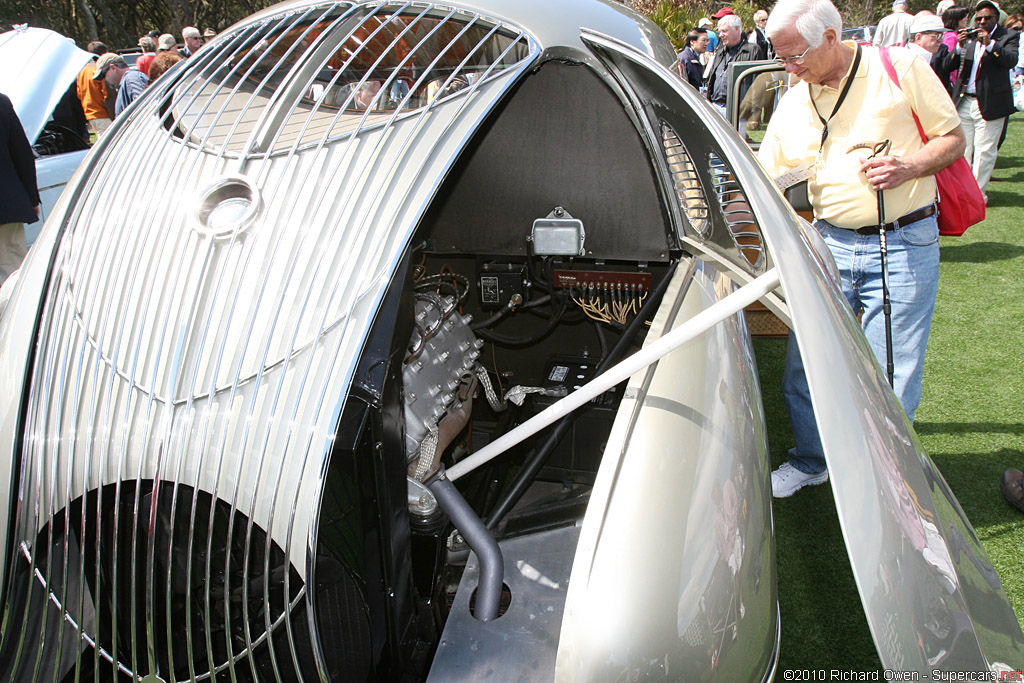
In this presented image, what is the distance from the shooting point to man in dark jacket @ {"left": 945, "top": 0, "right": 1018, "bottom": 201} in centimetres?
640

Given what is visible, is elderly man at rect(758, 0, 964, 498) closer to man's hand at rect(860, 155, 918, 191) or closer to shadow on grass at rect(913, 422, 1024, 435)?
man's hand at rect(860, 155, 918, 191)

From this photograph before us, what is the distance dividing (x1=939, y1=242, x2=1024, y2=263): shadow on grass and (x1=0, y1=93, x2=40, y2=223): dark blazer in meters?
6.53

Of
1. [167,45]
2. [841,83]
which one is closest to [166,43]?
[167,45]

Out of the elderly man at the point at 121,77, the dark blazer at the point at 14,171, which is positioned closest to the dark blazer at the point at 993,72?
the dark blazer at the point at 14,171

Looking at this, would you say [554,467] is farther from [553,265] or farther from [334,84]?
[334,84]

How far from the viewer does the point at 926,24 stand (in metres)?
6.01

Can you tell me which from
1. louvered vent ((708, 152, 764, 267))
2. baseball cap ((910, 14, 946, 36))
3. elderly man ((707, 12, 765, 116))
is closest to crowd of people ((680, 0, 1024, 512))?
louvered vent ((708, 152, 764, 267))

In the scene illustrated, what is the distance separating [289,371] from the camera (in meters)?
1.35

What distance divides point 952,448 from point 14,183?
5.26m

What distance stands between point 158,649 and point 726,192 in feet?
6.49

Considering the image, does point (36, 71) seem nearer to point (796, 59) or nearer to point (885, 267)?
point (796, 59)

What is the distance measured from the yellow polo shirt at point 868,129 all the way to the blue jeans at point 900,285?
3.2 inches

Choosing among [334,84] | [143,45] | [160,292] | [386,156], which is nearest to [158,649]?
[160,292]

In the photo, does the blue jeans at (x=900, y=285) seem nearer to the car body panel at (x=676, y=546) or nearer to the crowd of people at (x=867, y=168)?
the crowd of people at (x=867, y=168)
